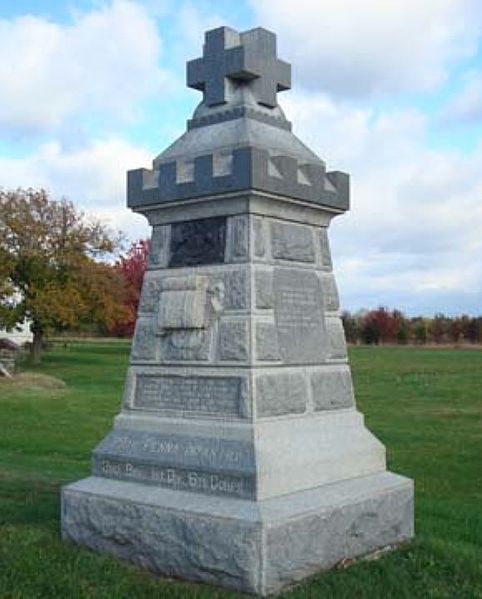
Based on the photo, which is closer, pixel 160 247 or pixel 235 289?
pixel 235 289

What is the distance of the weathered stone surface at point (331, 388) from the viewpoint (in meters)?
6.62

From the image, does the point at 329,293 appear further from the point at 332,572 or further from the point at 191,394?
the point at 332,572

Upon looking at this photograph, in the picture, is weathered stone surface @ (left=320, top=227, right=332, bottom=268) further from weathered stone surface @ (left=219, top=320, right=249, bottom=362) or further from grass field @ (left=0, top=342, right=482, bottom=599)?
grass field @ (left=0, top=342, right=482, bottom=599)

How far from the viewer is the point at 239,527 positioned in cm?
555

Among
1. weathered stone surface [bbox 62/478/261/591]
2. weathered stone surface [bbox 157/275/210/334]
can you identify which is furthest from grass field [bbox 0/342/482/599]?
weathered stone surface [bbox 157/275/210/334]

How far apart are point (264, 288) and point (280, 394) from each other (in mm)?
775

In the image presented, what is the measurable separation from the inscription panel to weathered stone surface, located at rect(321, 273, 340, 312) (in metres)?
1.21

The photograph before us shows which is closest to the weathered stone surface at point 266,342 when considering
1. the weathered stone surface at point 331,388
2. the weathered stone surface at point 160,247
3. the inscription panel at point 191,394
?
the inscription panel at point 191,394

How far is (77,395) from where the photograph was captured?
26578 mm

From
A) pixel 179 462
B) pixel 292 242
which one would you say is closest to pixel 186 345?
pixel 179 462

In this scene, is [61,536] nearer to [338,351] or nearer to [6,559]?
[6,559]

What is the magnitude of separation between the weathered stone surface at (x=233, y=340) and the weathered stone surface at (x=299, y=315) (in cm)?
31

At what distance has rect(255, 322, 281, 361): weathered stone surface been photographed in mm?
6137

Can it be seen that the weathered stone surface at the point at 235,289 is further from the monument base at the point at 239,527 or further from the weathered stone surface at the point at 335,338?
the monument base at the point at 239,527
